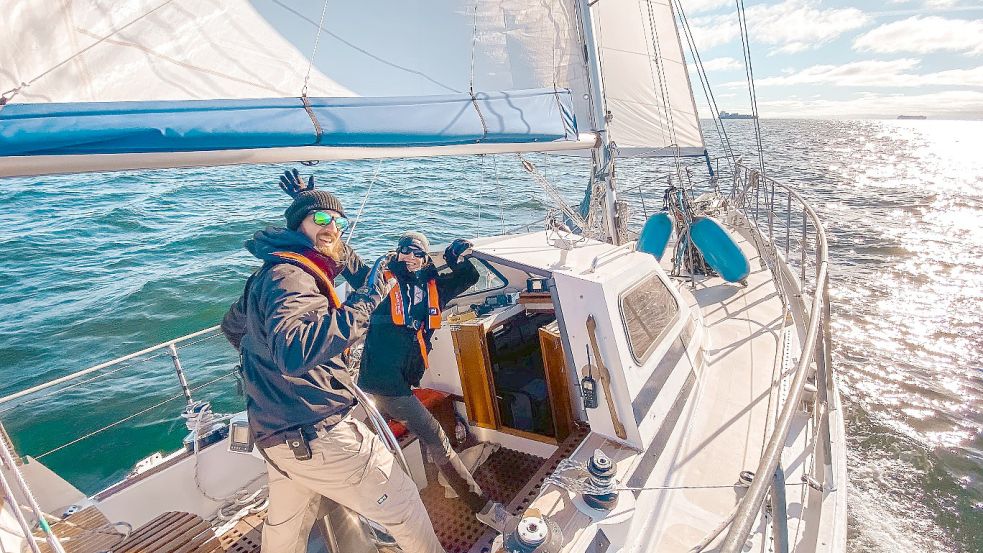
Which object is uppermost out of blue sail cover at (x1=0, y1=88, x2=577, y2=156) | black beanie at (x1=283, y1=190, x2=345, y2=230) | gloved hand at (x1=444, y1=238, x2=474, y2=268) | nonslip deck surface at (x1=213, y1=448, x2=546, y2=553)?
blue sail cover at (x1=0, y1=88, x2=577, y2=156)

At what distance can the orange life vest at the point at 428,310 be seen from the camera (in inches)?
111

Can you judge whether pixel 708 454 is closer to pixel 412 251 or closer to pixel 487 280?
pixel 412 251

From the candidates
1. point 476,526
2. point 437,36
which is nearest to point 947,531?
point 476,526

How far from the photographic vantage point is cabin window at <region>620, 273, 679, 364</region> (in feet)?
9.30

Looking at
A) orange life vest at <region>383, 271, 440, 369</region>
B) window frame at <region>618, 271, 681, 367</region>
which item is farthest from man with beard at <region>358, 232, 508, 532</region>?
window frame at <region>618, 271, 681, 367</region>

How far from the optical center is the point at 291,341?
5.48ft

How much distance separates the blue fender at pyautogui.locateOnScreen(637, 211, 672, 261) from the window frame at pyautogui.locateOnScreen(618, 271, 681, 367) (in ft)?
7.23

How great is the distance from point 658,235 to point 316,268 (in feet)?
15.1

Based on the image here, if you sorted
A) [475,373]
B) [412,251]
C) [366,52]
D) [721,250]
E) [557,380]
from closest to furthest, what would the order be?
[412,251], [366,52], [557,380], [475,373], [721,250]

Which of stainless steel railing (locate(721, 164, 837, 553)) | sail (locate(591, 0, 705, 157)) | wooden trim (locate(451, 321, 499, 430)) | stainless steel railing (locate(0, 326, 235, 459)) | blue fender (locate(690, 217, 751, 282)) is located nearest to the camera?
stainless steel railing (locate(721, 164, 837, 553))

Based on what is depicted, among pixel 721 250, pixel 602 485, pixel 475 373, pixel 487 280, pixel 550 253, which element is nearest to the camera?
→ pixel 602 485

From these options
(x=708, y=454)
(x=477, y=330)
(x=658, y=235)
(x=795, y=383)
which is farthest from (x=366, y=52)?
(x=658, y=235)

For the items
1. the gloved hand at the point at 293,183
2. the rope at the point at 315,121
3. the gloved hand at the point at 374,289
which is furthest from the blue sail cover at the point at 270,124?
the gloved hand at the point at 374,289

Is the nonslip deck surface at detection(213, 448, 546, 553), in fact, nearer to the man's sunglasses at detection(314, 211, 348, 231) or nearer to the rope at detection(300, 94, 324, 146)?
the man's sunglasses at detection(314, 211, 348, 231)
